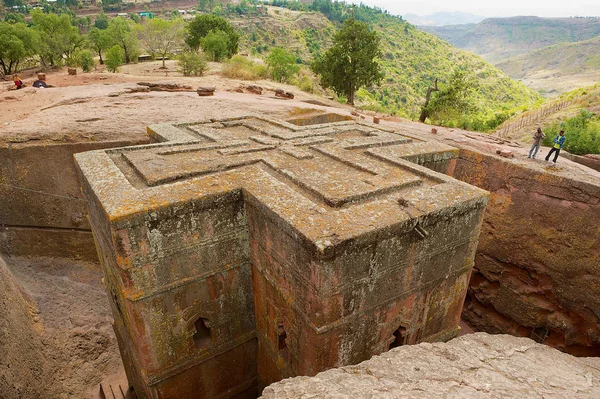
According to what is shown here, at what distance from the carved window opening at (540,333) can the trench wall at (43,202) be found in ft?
35.2

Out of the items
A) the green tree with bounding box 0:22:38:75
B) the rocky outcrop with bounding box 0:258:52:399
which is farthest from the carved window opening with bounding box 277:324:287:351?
the green tree with bounding box 0:22:38:75

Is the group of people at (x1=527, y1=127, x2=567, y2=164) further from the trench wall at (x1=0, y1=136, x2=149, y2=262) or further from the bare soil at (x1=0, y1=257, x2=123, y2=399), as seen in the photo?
the bare soil at (x1=0, y1=257, x2=123, y2=399)

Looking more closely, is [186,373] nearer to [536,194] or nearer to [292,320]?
[292,320]

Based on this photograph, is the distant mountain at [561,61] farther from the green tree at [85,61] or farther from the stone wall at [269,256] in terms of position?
the stone wall at [269,256]

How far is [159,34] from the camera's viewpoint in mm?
32844

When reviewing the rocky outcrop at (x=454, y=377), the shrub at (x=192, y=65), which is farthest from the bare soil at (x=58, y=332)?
the shrub at (x=192, y=65)

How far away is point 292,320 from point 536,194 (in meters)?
6.80

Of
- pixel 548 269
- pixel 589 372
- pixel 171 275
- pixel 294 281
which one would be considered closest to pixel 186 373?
pixel 171 275

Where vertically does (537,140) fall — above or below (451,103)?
above

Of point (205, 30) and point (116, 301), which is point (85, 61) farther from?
point (116, 301)

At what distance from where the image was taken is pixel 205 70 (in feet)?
76.8

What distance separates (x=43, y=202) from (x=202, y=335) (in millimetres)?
6556

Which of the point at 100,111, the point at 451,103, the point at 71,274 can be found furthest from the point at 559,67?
the point at 71,274

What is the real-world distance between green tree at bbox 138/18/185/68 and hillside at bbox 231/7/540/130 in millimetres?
20557
